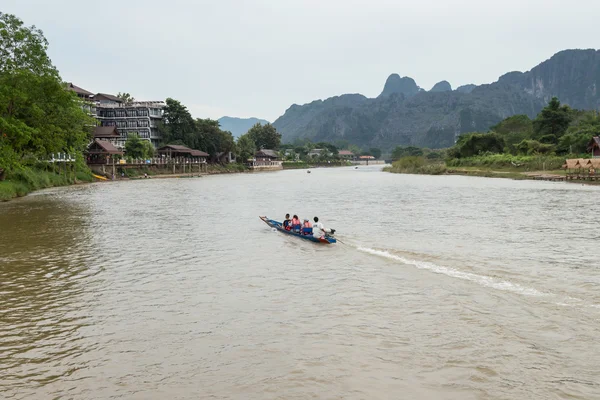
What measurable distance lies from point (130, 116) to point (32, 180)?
232 ft

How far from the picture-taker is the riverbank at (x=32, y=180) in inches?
1784

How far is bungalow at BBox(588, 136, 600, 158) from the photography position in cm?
6812

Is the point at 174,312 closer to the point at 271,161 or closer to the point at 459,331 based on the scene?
the point at 459,331

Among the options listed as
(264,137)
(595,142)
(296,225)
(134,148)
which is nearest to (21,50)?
(296,225)

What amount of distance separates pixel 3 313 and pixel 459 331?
11.7 metres

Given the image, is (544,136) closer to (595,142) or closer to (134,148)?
(595,142)

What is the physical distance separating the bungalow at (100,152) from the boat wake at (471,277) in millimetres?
74789

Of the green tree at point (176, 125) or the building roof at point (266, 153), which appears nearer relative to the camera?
the green tree at point (176, 125)

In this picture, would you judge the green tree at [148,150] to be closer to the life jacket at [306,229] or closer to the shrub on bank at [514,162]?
the shrub on bank at [514,162]

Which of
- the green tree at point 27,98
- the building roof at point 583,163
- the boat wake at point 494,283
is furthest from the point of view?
the building roof at point 583,163

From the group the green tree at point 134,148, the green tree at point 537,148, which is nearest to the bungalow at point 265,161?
the green tree at point 134,148

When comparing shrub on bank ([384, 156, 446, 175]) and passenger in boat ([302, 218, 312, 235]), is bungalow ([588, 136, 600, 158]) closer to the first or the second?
shrub on bank ([384, 156, 446, 175])

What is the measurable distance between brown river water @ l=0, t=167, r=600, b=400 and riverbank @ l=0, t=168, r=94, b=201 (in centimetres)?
2436

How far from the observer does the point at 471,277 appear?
50.2 feet
